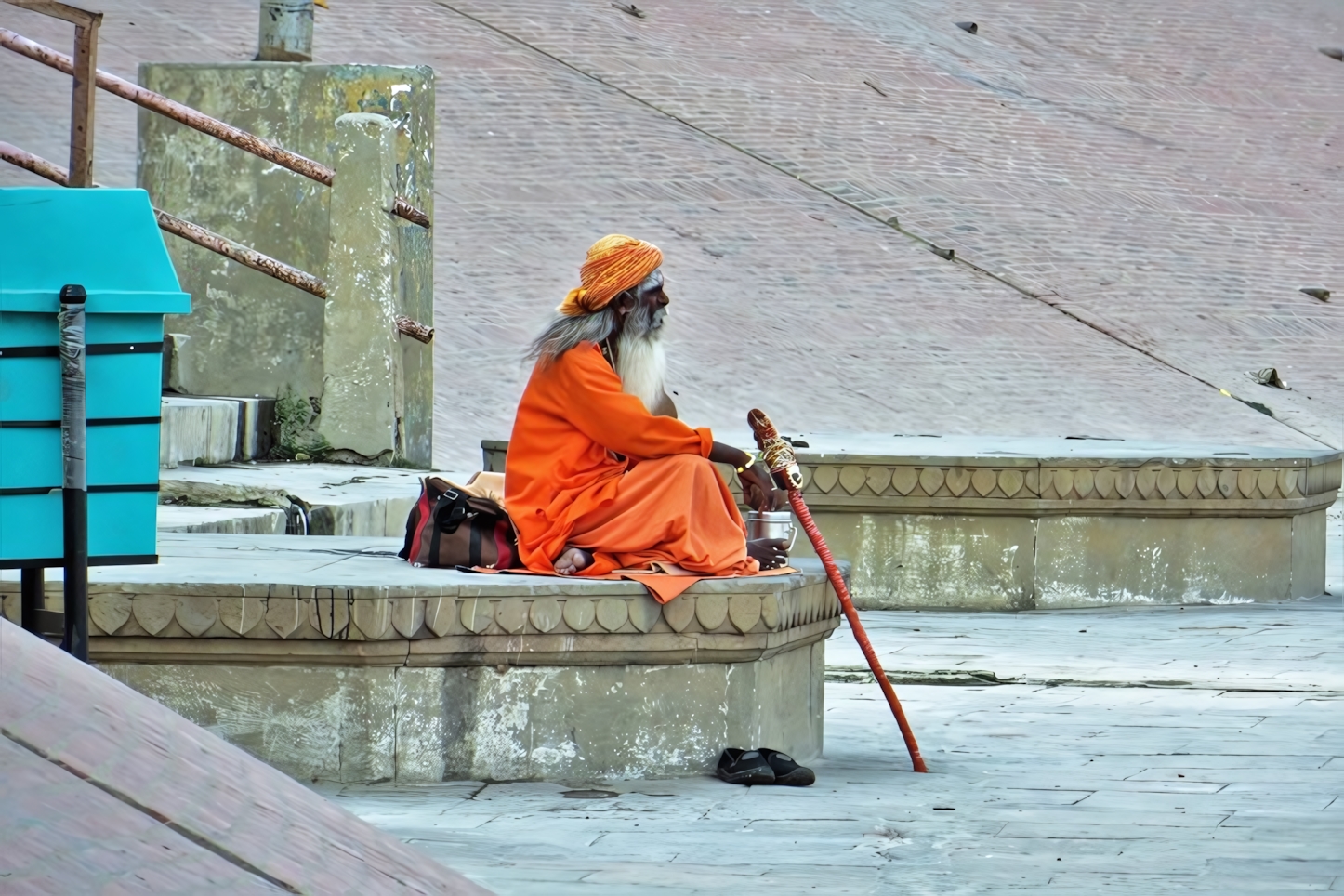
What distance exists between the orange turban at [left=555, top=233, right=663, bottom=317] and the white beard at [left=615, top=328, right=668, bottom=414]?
115 millimetres

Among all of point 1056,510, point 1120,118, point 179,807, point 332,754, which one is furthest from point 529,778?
point 1120,118

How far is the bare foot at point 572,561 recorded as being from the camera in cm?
507

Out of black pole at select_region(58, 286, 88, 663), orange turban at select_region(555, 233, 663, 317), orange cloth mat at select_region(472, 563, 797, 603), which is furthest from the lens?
orange turban at select_region(555, 233, 663, 317)

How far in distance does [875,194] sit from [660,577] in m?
16.4

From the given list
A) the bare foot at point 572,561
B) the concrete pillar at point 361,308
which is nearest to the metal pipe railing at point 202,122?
the concrete pillar at point 361,308

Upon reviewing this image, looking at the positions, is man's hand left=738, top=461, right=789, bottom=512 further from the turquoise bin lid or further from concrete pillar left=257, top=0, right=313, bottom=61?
concrete pillar left=257, top=0, right=313, bottom=61

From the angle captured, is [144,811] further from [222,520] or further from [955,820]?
[222,520]

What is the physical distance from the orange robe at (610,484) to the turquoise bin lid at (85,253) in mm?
1326

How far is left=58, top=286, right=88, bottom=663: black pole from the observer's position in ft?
12.8

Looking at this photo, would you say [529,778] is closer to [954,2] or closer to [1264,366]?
[1264,366]

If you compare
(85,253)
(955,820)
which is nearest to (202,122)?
(85,253)

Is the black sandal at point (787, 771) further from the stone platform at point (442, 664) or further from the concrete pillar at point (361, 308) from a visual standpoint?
the concrete pillar at point (361, 308)

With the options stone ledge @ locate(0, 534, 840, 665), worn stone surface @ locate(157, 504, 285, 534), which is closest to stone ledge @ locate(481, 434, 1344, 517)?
worn stone surface @ locate(157, 504, 285, 534)

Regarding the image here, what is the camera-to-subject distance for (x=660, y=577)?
495 centimetres
